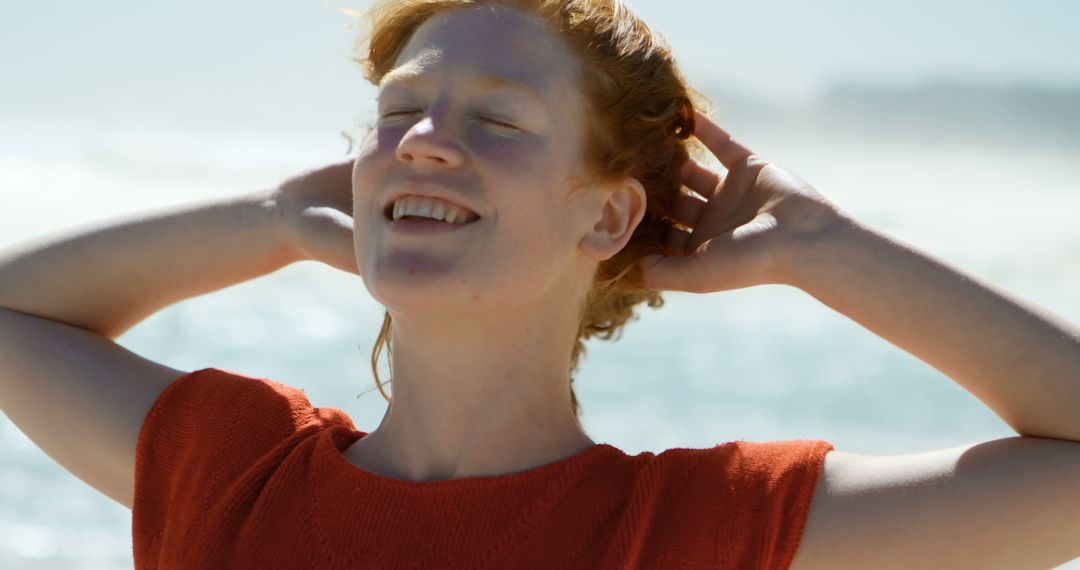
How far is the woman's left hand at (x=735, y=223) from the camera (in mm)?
1902

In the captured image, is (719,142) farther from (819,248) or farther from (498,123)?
(498,123)

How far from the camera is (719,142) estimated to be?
2109 mm

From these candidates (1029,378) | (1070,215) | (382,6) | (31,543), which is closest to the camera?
(1029,378)

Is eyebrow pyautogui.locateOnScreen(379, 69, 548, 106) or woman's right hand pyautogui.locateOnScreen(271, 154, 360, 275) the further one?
woman's right hand pyautogui.locateOnScreen(271, 154, 360, 275)

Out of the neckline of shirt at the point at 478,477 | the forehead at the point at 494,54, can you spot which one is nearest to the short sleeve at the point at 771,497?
the neckline of shirt at the point at 478,477

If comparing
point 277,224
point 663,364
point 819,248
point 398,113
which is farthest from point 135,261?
point 663,364

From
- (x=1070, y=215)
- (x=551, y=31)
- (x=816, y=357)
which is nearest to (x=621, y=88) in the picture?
(x=551, y=31)

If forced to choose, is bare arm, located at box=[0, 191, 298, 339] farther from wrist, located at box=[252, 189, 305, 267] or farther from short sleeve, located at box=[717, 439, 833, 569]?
short sleeve, located at box=[717, 439, 833, 569]

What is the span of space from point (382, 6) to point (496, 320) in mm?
646

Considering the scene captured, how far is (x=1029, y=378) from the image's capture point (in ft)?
5.57

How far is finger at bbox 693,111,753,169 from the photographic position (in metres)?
2.08

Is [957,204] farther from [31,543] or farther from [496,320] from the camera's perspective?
[496,320]

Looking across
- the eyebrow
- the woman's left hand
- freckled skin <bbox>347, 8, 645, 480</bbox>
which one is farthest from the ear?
the eyebrow

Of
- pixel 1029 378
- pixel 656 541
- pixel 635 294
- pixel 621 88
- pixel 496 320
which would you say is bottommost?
pixel 656 541
